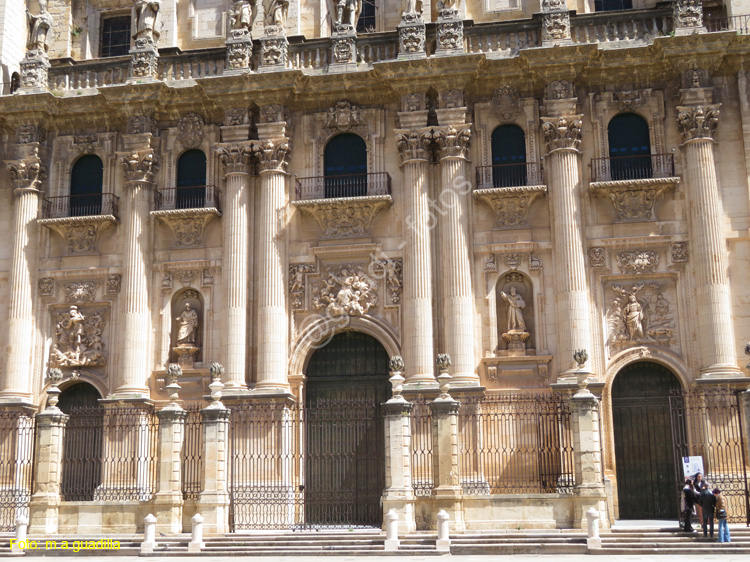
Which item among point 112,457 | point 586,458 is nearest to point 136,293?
point 112,457

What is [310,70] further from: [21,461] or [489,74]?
[21,461]

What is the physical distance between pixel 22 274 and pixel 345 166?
9.92m

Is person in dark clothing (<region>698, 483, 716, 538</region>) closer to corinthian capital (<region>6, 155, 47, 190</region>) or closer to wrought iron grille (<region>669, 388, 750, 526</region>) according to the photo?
wrought iron grille (<region>669, 388, 750, 526</region>)

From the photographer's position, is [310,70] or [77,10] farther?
[77,10]

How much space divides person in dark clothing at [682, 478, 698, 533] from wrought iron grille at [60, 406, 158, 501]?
1333 centimetres

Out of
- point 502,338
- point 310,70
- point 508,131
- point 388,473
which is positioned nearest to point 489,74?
point 508,131

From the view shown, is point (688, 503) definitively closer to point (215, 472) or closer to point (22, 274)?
point (215, 472)

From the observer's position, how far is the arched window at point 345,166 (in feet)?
88.6

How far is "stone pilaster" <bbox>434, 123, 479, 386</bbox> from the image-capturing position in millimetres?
24953

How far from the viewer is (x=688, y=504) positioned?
19.9 meters

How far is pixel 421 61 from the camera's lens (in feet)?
85.5

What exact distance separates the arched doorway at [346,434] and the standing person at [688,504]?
785cm

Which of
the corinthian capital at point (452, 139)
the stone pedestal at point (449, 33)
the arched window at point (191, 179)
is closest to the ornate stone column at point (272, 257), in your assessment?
the arched window at point (191, 179)

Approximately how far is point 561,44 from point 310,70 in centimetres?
716
